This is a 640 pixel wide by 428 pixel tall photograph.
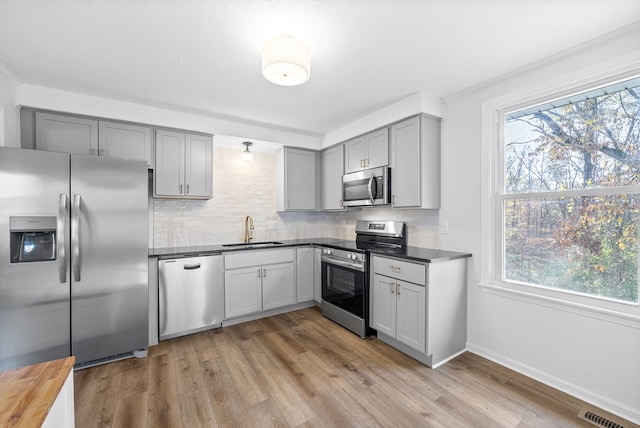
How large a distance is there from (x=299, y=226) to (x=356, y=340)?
6.75 feet

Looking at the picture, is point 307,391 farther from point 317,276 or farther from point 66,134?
point 66,134

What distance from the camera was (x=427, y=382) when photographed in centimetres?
225

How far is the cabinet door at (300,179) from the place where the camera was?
414cm

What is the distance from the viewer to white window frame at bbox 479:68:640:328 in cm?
Result: 209

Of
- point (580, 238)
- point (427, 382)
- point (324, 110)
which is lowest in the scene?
point (427, 382)

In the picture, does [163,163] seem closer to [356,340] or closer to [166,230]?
[166,230]

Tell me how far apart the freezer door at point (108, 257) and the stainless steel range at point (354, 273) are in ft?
6.31

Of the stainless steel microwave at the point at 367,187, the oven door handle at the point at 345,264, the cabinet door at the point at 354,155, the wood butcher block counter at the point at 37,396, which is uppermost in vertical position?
the cabinet door at the point at 354,155

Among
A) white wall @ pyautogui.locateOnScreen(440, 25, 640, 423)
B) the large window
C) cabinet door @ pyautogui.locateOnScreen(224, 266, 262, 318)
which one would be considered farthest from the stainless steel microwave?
cabinet door @ pyautogui.locateOnScreen(224, 266, 262, 318)

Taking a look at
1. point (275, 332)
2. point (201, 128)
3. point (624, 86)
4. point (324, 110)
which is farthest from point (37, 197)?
point (624, 86)

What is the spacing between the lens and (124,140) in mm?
3033

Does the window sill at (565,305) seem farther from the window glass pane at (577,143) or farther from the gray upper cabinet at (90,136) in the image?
the gray upper cabinet at (90,136)

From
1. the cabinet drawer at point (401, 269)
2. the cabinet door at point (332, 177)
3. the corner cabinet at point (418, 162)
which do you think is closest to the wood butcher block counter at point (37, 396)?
the cabinet drawer at point (401, 269)

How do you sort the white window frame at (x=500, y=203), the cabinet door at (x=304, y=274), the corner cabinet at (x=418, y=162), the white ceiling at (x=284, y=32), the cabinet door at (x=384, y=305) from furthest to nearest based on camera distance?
the cabinet door at (x=304, y=274), the corner cabinet at (x=418, y=162), the cabinet door at (x=384, y=305), the white window frame at (x=500, y=203), the white ceiling at (x=284, y=32)
